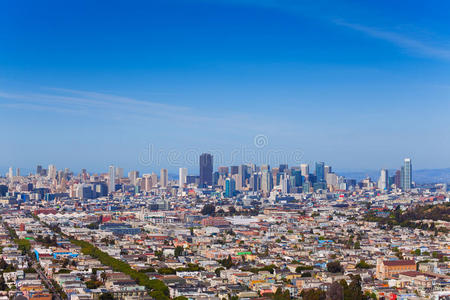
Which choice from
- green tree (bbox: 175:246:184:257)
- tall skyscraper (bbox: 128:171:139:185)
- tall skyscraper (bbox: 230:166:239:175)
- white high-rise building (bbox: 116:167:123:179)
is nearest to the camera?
green tree (bbox: 175:246:184:257)

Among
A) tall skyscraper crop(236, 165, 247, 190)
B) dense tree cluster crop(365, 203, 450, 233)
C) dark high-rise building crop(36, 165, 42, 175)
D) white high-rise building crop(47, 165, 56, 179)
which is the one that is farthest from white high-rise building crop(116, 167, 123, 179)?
dense tree cluster crop(365, 203, 450, 233)

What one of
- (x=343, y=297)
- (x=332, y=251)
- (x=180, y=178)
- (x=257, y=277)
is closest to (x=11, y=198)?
(x=180, y=178)

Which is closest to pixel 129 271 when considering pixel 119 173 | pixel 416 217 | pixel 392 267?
pixel 392 267

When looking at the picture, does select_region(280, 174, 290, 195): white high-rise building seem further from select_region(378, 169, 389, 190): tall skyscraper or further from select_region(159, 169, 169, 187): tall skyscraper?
select_region(159, 169, 169, 187): tall skyscraper

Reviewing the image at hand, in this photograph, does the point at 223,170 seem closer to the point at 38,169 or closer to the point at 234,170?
the point at 234,170

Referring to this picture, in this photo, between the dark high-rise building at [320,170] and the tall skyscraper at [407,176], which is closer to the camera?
the tall skyscraper at [407,176]

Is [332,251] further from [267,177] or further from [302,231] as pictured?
[267,177]

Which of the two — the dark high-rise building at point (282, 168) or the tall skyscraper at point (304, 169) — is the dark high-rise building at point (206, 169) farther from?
the tall skyscraper at point (304, 169)

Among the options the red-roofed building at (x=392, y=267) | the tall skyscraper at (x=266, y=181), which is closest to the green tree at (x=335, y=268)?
the red-roofed building at (x=392, y=267)
